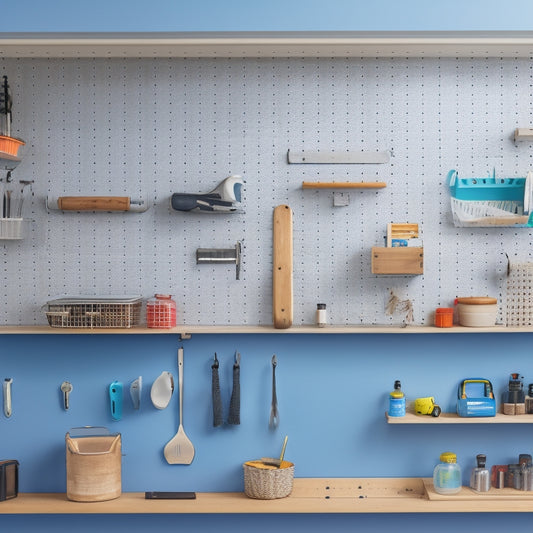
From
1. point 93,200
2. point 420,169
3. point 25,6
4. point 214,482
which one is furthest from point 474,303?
point 25,6

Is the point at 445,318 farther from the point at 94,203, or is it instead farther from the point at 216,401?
the point at 94,203

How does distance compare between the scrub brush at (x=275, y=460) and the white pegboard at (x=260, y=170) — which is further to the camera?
the white pegboard at (x=260, y=170)

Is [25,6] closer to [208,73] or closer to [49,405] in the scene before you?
[208,73]

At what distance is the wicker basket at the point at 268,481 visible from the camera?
9.00 ft

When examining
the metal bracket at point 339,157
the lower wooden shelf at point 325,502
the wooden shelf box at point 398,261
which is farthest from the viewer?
the metal bracket at point 339,157

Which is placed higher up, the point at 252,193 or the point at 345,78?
the point at 345,78

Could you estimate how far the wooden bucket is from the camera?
271cm

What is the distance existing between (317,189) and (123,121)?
829mm

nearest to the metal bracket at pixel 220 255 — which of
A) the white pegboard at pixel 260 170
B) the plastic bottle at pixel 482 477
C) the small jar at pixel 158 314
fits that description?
the white pegboard at pixel 260 170

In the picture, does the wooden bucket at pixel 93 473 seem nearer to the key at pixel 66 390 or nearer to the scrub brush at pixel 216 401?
the key at pixel 66 390

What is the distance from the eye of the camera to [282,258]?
2881 millimetres

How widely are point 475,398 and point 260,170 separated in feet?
4.05

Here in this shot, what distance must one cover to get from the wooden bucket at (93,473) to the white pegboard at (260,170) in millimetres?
567

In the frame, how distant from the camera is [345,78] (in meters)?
2.93
